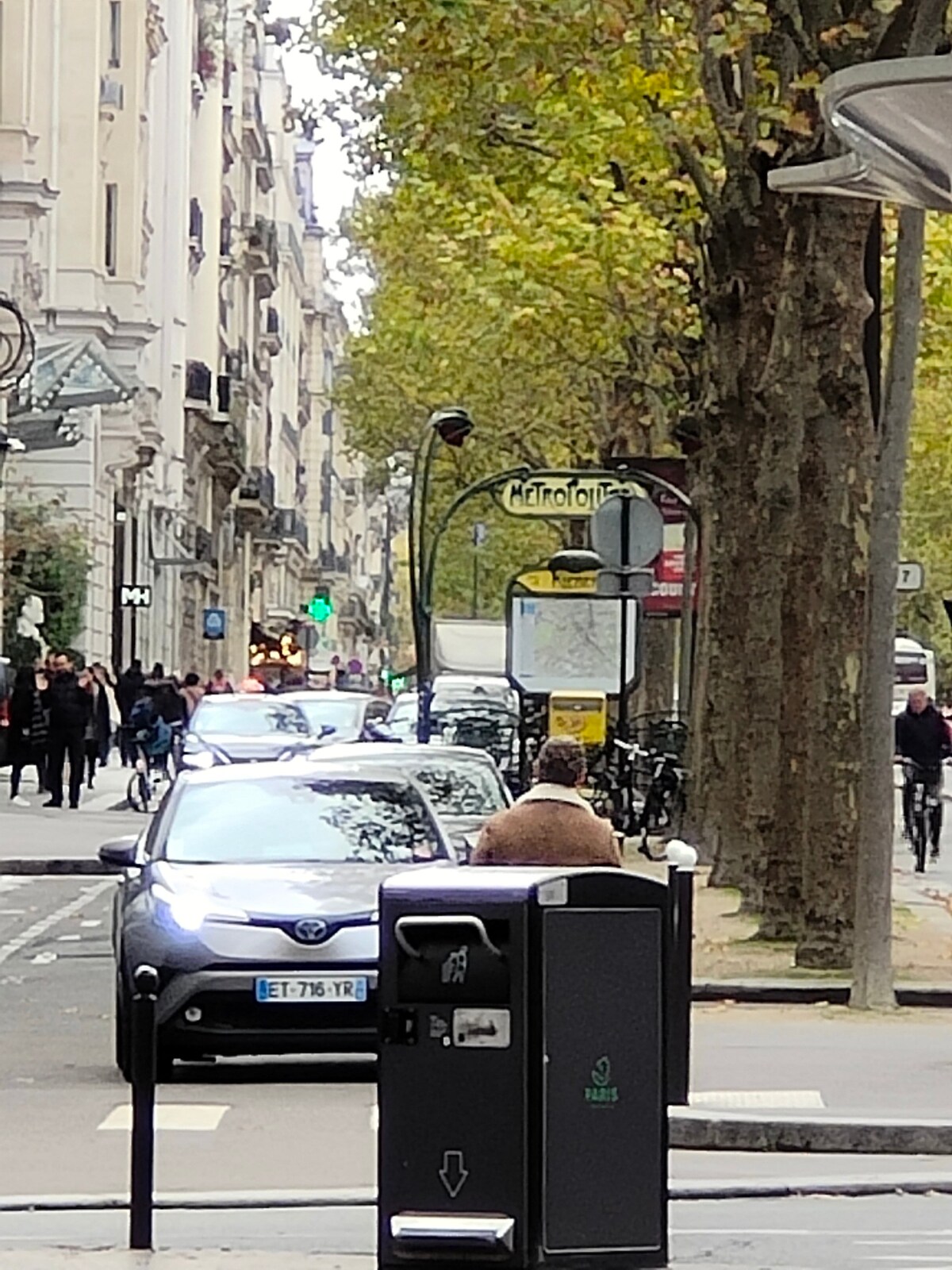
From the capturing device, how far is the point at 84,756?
1672 inches

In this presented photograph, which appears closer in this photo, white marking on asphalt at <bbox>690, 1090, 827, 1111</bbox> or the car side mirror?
white marking on asphalt at <bbox>690, 1090, 827, 1111</bbox>

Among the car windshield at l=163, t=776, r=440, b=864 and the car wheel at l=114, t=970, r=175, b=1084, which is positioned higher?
the car windshield at l=163, t=776, r=440, b=864

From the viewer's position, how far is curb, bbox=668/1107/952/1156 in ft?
43.8

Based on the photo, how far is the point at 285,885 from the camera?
52.5ft

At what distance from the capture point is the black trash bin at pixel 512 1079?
918 centimetres

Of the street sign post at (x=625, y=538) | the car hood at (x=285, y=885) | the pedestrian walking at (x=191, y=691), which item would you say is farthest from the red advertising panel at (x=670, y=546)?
the car hood at (x=285, y=885)

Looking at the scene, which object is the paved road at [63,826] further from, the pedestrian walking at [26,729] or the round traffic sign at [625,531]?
the round traffic sign at [625,531]

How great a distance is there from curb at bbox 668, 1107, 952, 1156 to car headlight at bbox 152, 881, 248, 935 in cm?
287

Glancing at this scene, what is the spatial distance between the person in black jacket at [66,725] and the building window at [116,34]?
30438 mm

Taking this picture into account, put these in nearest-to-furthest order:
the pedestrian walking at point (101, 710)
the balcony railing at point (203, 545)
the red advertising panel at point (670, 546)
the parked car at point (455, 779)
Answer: the parked car at point (455, 779)
the red advertising panel at point (670, 546)
the pedestrian walking at point (101, 710)
the balcony railing at point (203, 545)

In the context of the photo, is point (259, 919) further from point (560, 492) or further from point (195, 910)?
point (560, 492)

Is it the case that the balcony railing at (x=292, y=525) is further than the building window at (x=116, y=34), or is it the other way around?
the balcony railing at (x=292, y=525)

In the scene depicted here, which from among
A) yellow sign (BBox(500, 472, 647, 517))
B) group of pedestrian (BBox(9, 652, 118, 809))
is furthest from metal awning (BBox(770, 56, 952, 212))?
group of pedestrian (BBox(9, 652, 118, 809))

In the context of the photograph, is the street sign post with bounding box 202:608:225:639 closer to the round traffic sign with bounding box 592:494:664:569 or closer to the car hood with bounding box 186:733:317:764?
the car hood with bounding box 186:733:317:764
